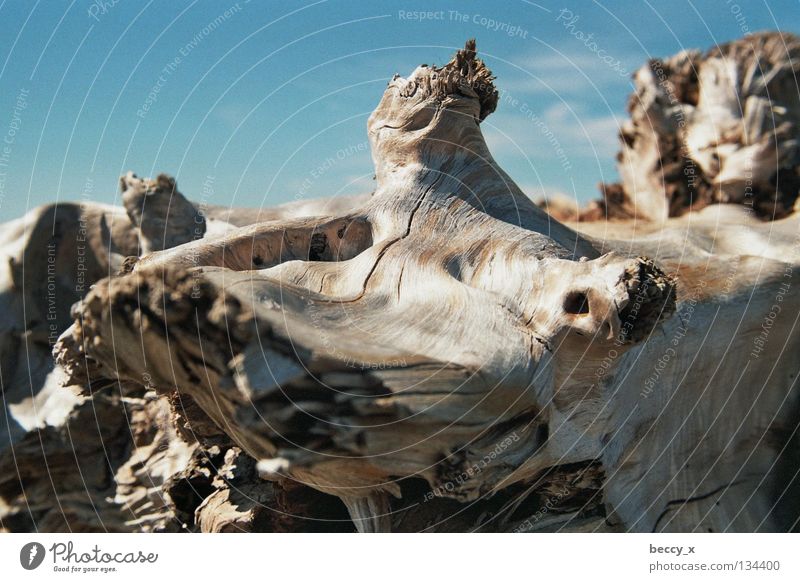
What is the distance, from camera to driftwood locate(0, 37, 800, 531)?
2725mm

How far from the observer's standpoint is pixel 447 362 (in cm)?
281

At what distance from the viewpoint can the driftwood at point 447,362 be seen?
2.72 metres

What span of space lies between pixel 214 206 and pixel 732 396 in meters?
3.95
